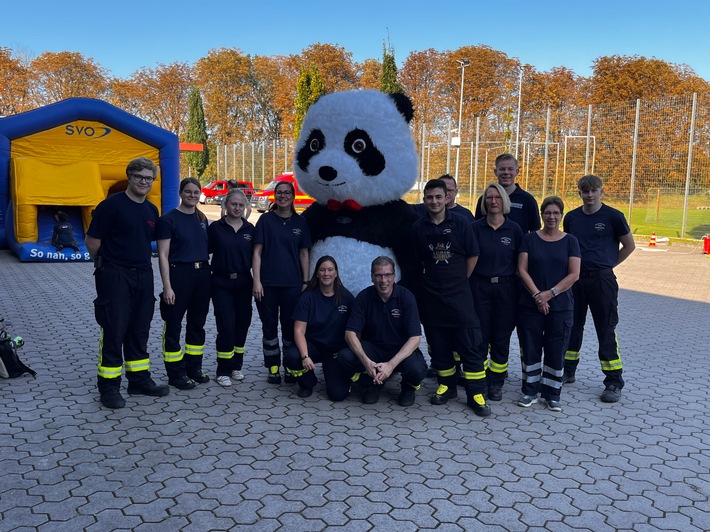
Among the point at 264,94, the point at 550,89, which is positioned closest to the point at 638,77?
the point at 550,89

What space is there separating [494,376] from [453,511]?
2.13 metres

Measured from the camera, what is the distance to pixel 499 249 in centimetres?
536

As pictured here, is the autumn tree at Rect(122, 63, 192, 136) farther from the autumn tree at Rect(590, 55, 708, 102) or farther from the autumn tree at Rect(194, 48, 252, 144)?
the autumn tree at Rect(590, 55, 708, 102)

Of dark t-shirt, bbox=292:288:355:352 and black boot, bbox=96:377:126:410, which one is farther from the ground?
dark t-shirt, bbox=292:288:355:352

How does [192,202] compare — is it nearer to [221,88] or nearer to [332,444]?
[332,444]

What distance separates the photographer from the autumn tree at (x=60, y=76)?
4984 centimetres

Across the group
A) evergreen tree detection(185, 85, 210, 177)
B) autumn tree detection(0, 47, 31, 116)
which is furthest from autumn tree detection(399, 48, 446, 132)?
autumn tree detection(0, 47, 31, 116)

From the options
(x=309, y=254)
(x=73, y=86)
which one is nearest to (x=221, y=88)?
(x=73, y=86)

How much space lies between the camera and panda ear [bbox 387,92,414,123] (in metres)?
5.64

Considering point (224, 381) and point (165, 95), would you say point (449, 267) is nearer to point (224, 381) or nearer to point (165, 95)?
point (224, 381)

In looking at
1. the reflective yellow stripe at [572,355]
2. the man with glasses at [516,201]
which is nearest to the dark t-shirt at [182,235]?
the man with glasses at [516,201]

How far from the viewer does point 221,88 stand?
173ft

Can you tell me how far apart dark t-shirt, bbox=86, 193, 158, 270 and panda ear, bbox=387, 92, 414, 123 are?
88.5 inches

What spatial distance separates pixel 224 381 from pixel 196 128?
1871 inches
